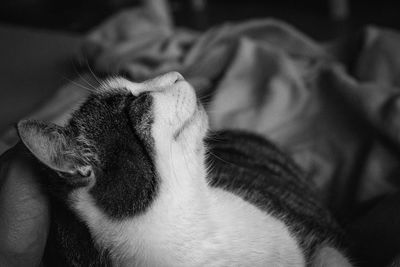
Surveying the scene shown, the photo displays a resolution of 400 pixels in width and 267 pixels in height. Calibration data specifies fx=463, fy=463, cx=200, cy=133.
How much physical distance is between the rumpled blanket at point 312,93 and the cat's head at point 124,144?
37 centimetres

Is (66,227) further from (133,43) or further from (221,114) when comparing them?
(133,43)

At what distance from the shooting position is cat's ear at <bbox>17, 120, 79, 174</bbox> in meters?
0.61

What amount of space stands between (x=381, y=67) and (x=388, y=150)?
29cm

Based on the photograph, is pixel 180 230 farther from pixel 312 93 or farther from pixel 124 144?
pixel 312 93

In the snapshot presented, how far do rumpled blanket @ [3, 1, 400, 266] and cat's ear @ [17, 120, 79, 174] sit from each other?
0.44 m

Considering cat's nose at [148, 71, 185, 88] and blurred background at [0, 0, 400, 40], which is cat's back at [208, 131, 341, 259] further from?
blurred background at [0, 0, 400, 40]

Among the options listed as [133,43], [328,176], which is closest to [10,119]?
[133,43]

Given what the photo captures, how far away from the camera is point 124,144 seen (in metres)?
0.70

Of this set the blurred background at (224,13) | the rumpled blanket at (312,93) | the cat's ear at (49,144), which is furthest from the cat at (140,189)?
the blurred background at (224,13)

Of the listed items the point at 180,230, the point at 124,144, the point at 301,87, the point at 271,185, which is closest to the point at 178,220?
the point at 180,230

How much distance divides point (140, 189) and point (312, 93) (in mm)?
783

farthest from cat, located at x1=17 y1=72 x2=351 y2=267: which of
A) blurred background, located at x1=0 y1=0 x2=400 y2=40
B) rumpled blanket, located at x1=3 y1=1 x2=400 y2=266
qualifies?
blurred background, located at x1=0 y1=0 x2=400 y2=40

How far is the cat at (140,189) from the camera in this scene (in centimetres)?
69

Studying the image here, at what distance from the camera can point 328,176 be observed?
3.88 feet
